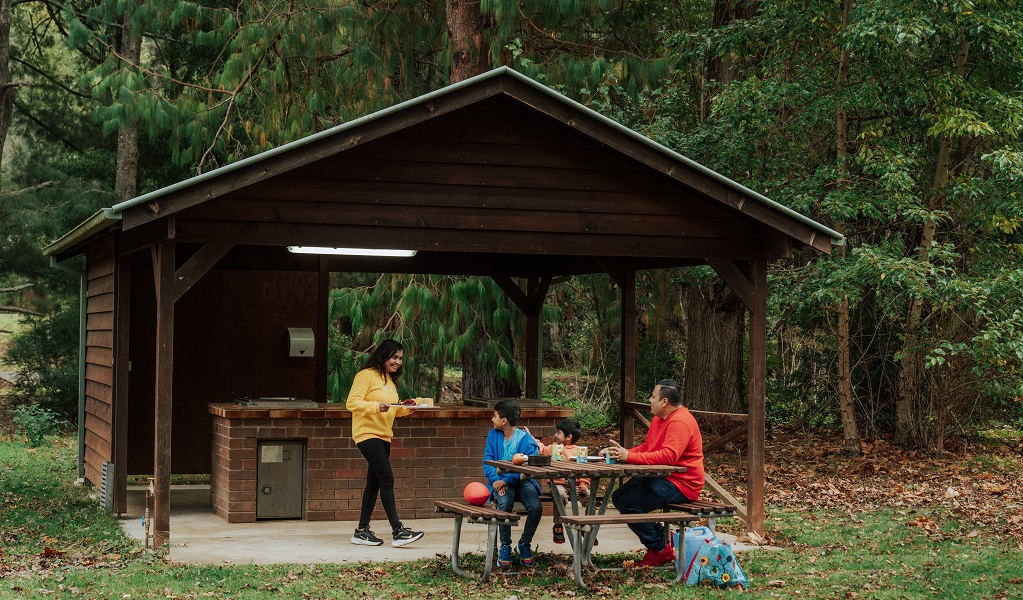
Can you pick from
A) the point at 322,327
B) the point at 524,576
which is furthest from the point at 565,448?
the point at 322,327

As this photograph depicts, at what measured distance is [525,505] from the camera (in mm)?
8484

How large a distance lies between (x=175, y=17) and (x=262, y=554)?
10707 mm

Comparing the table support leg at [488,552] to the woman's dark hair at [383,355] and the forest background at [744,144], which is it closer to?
the woman's dark hair at [383,355]

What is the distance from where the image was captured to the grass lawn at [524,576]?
760 cm

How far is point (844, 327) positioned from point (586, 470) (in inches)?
334

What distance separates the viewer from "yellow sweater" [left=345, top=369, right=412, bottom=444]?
30.1 ft

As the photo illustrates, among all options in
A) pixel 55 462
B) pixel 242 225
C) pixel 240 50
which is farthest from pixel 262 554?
pixel 240 50

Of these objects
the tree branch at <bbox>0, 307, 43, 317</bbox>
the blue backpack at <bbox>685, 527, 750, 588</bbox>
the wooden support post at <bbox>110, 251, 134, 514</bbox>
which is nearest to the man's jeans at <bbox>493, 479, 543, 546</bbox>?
the blue backpack at <bbox>685, 527, 750, 588</bbox>

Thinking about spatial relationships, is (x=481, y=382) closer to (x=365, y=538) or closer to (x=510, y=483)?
(x=365, y=538)

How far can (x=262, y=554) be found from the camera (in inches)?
348

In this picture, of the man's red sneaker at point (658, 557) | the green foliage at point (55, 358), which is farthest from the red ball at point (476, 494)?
the green foliage at point (55, 358)

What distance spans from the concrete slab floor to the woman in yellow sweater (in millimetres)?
160

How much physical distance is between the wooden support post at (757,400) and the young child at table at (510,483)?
234 cm

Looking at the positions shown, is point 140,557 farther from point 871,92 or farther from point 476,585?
point 871,92
